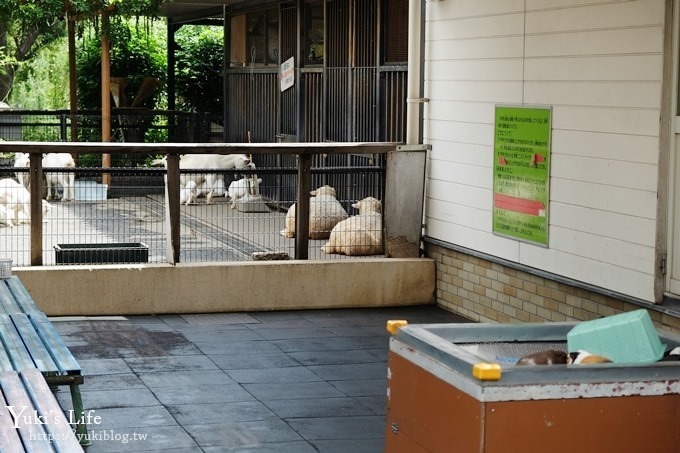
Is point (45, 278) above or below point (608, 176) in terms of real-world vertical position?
below

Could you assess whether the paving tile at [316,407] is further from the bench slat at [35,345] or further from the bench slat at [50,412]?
the bench slat at [50,412]

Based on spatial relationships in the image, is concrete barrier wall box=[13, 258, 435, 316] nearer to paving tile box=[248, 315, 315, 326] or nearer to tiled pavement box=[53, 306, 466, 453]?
tiled pavement box=[53, 306, 466, 453]

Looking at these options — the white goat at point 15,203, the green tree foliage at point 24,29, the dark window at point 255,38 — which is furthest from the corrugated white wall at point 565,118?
the green tree foliage at point 24,29

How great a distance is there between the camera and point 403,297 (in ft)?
38.1

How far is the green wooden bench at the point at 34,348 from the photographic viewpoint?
20.4 ft

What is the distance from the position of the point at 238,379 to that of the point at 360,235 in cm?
361

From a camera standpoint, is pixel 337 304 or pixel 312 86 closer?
pixel 337 304

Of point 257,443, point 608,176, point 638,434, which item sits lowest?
point 257,443

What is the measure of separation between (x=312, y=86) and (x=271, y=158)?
211 cm

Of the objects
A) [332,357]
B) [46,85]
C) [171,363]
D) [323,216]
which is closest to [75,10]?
[323,216]

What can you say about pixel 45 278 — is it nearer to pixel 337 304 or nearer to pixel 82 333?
pixel 82 333

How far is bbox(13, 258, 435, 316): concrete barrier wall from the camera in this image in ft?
35.4

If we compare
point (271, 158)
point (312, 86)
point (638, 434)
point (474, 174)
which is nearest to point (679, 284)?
point (474, 174)

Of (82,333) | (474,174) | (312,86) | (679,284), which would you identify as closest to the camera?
(679,284)
